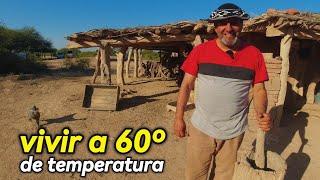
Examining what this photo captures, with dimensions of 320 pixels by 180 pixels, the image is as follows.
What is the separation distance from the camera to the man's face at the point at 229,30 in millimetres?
3217

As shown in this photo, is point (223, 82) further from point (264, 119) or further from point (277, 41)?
point (277, 41)

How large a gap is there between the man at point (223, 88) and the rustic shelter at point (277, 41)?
4.30 metres

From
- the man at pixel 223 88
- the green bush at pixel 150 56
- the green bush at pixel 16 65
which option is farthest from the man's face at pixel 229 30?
the green bush at pixel 150 56

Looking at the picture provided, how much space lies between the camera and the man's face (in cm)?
322

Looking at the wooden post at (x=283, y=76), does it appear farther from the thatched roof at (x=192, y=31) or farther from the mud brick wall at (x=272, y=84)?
the thatched roof at (x=192, y=31)

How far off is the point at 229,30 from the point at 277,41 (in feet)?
22.8

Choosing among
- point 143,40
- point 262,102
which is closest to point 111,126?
point 143,40

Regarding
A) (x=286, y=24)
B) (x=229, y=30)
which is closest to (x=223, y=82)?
(x=229, y=30)

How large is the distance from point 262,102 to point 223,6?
3.01ft

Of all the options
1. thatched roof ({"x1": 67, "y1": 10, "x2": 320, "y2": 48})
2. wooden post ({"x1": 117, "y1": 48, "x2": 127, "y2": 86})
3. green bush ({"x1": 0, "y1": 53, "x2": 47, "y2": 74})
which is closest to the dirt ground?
wooden post ({"x1": 117, "y1": 48, "x2": 127, "y2": 86})

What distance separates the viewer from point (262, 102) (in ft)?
11.1

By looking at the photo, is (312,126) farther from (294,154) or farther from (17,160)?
(17,160)

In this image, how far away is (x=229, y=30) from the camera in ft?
10.5

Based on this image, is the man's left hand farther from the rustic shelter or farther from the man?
the rustic shelter
